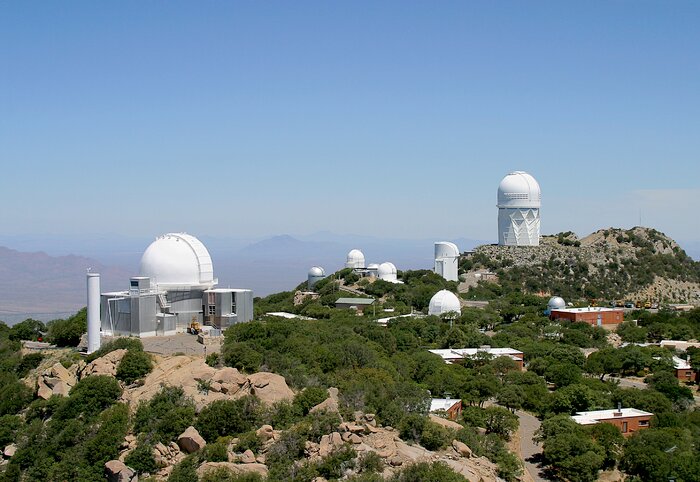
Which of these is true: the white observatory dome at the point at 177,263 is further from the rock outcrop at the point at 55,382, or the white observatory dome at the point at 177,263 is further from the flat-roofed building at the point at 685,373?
the flat-roofed building at the point at 685,373

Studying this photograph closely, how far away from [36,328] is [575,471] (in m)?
29.4

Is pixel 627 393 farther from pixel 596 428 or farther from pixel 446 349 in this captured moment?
pixel 446 349

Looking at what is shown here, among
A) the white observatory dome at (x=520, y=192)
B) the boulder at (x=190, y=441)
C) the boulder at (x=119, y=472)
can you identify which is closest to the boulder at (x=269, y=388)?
the boulder at (x=190, y=441)

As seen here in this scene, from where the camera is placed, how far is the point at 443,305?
5325 centimetres

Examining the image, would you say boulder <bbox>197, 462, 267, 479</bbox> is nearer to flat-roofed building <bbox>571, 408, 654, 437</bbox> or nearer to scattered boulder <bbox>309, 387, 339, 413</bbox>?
scattered boulder <bbox>309, 387, 339, 413</bbox>

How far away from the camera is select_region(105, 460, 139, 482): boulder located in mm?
22000

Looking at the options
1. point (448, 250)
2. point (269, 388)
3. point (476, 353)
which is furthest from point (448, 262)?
point (269, 388)

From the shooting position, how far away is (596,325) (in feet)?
172

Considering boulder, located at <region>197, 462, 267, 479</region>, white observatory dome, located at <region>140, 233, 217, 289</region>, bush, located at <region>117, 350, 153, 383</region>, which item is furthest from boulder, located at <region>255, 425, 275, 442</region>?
white observatory dome, located at <region>140, 233, 217, 289</region>

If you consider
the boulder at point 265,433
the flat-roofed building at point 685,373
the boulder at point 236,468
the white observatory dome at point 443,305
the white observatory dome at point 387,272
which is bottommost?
the flat-roofed building at point 685,373

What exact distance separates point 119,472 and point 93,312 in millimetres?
11075

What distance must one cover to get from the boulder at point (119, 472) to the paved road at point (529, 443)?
12970 mm

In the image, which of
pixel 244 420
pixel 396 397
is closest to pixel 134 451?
pixel 244 420

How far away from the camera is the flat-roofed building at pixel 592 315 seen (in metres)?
53.9
